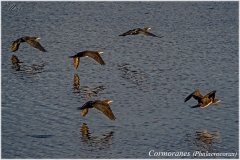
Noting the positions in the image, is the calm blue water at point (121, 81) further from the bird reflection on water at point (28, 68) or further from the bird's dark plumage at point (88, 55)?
the bird's dark plumage at point (88, 55)

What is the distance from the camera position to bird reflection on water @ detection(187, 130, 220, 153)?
→ 64.2 feet

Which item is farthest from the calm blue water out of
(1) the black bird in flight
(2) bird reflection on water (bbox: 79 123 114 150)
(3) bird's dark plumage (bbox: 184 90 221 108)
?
(3) bird's dark plumage (bbox: 184 90 221 108)

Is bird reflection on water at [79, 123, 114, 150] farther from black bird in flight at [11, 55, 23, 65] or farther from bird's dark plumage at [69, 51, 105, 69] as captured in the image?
black bird in flight at [11, 55, 23, 65]

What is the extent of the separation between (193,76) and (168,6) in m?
17.9

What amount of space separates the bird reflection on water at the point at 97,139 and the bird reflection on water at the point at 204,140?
2274 millimetres

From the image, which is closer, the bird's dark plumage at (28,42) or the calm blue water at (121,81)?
the calm blue water at (121,81)

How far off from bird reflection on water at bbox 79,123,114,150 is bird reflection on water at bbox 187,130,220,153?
227 cm

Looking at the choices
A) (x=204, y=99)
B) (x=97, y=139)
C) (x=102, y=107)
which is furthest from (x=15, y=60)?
(x=97, y=139)

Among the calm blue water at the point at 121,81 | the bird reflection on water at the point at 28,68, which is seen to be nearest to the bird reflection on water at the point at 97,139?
the calm blue water at the point at 121,81

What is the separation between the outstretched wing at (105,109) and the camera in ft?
70.0

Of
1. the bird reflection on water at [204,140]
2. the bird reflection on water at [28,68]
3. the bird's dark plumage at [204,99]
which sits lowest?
the bird reflection on water at [204,140]

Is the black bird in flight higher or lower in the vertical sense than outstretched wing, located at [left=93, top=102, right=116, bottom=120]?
higher

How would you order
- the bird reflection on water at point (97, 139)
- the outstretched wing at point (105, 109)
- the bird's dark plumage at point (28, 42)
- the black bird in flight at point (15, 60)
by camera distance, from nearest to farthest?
the bird reflection on water at point (97, 139) < the outstretched wing at point (105, 109) < the black bird in flight at point (15, 60) < the bird's dark plumage at point (28, 42)

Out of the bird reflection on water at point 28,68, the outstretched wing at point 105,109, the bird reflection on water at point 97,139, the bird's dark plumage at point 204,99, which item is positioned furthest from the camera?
the bird reflection on water at point 28,68
